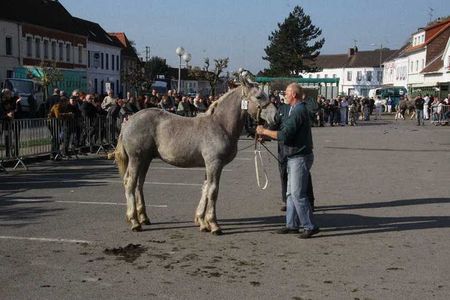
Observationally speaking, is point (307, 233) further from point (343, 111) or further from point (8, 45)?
point (8, 45)

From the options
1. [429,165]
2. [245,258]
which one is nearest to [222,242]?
[245,258]

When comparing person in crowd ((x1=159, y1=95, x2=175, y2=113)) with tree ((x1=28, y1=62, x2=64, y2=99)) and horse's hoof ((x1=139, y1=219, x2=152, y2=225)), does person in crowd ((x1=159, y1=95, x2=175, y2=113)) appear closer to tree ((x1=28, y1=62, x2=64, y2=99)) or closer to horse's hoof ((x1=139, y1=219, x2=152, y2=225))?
horse's hoof ((x1=139, y1=219, x2=152, y2=225))

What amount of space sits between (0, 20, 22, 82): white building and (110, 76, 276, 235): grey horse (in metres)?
46.1

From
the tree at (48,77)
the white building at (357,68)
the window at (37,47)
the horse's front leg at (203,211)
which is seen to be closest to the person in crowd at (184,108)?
the horse's front leg at (203,211)

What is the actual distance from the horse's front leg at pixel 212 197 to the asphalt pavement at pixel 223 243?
0.17 m

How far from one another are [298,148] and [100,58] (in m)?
73.0

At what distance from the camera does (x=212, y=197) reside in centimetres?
740

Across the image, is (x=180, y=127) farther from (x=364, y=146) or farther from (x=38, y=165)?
(x=364, y=146)

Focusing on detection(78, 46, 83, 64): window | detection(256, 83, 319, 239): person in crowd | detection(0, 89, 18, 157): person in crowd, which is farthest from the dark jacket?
detection(78, 46, 83, 64): window

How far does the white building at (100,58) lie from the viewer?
7412 cm

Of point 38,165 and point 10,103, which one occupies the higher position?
point 10,103

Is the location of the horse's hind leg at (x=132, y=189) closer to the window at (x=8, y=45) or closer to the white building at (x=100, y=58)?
the window at (x=8, y=45)

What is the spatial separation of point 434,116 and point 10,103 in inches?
1308

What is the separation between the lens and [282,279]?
5680 mm
